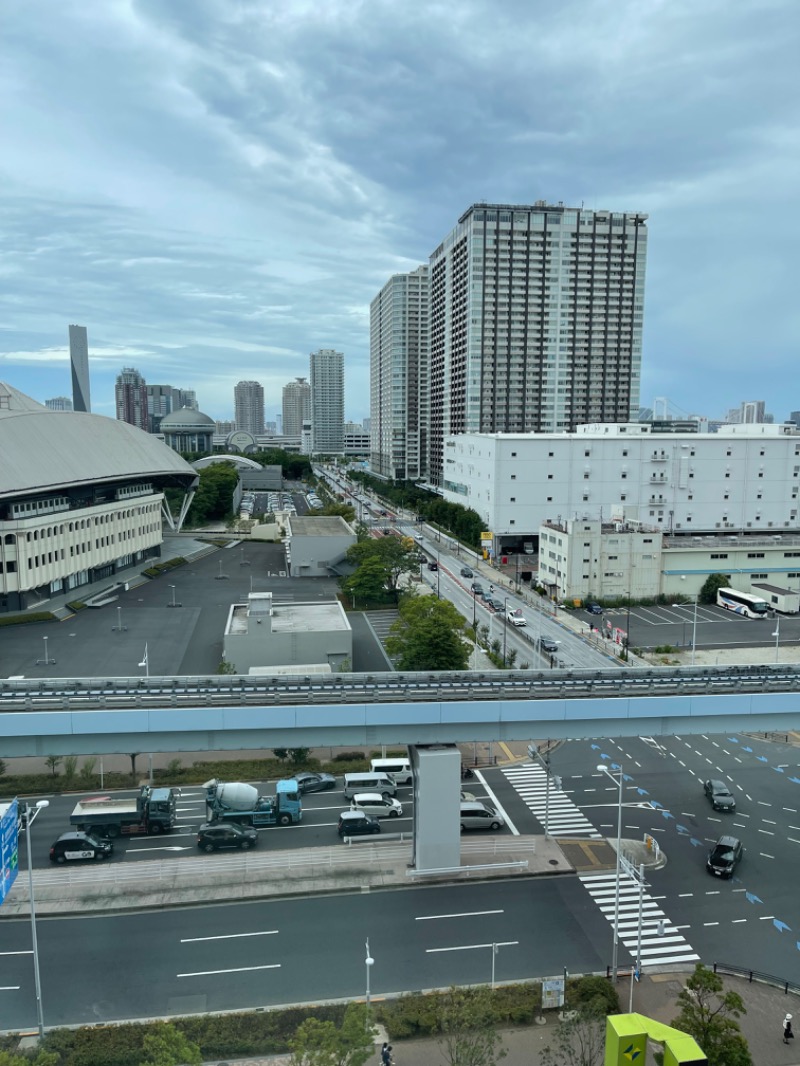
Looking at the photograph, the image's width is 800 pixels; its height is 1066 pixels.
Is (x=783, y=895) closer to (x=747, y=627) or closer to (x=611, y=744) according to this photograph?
(x=611, y=744)

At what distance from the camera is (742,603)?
197 ft

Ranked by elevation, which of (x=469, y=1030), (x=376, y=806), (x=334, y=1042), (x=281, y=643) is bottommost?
(x=376, y=806)

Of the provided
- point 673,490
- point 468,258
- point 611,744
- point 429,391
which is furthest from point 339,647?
point 429,391

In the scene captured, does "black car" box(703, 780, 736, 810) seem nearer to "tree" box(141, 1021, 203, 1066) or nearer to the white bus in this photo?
"tree" box(141, 1021, 203, 1066)

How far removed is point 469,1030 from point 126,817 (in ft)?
50.0

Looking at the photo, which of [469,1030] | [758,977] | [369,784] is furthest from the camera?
[369,784]

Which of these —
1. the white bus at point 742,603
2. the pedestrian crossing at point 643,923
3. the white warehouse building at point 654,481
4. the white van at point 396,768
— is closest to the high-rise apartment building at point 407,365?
the white warehouse building at point 654,481

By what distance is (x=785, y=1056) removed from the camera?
666 inches

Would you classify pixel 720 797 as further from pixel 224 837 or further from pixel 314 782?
pixel 224 837

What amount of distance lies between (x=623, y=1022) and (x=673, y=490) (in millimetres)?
72153

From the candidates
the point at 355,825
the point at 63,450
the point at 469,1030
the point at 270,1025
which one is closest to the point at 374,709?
the point at 355,825

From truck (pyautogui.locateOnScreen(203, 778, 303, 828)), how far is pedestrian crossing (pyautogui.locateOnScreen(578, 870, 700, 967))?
34.9 ft

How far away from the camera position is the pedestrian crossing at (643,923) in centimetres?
2045

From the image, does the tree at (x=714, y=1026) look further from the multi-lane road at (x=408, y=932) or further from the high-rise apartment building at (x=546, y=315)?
the high-rise apartment building at (x=546, y=315)
